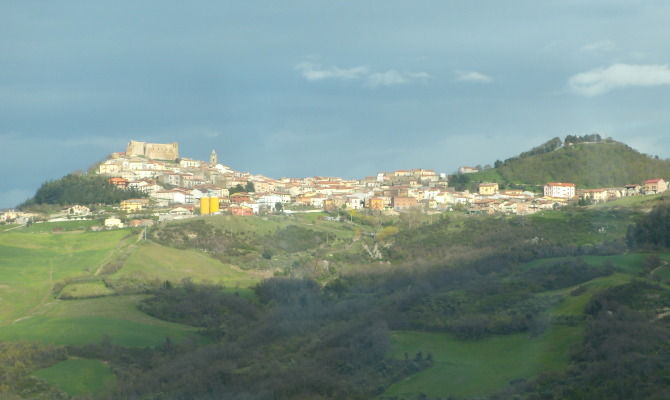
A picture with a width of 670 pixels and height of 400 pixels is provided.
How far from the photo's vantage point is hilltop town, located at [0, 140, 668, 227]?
6975 cm

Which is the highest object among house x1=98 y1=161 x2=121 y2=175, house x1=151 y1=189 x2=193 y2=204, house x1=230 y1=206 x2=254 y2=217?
house x1=98 y1=161 x2=121 y2=175

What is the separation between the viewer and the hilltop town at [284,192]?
69.8m

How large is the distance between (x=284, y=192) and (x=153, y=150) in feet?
80.9

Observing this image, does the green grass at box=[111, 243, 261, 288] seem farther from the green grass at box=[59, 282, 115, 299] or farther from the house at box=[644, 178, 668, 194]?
the house at box=[644, 178, 668, 194]

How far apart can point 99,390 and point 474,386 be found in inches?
472

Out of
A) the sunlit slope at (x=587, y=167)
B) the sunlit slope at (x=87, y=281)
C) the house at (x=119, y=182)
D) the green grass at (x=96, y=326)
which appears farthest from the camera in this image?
the house at (x=119, y=182)

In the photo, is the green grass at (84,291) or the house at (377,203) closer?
the green grass at (84,291)

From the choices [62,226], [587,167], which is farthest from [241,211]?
[587,167]

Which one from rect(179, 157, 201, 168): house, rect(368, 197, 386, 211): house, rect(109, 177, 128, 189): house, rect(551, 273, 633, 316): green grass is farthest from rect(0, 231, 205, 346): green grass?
rect(179, 157, 201, 168): house

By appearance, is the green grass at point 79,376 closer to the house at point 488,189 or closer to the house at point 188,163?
the house at point 488,189

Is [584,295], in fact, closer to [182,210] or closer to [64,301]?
[64,301]

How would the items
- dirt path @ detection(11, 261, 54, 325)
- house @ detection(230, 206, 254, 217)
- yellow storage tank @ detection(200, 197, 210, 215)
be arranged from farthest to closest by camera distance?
yellow storage tank @ detection(200, 197, 210, 215) < house @ detection(230, 206, 254, 217) < dirt path @ detection(11, 261, 54, 325)

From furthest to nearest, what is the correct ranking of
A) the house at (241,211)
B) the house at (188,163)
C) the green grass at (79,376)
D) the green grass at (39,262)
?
the house at (188,163)
the house at (241,211)
the green grass at (39,262)
the green grass at (79,376)

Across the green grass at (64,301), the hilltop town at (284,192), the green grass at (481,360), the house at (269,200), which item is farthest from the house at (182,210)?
the green grass at (481,360)
